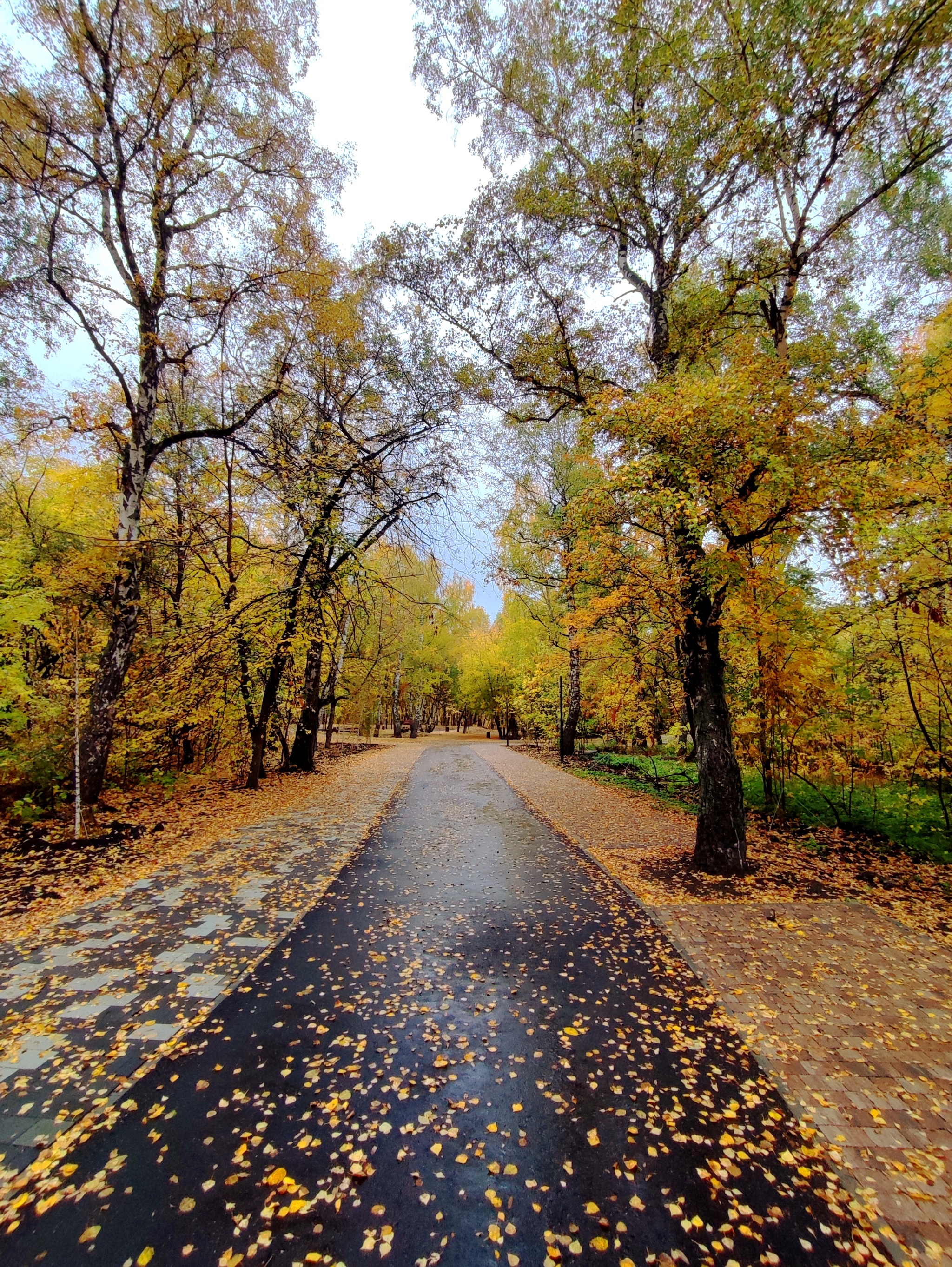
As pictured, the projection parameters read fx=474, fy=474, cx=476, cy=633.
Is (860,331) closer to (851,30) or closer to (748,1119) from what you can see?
(851,30)

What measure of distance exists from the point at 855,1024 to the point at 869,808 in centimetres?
513

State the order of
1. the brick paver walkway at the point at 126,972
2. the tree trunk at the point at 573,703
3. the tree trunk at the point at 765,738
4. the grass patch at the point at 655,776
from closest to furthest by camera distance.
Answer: the brick paver walkway at the point at 126,972, the tree trunk at the point at 765,738, the grass patch at the point at 655,776, the tree trunk at the point at 573,703

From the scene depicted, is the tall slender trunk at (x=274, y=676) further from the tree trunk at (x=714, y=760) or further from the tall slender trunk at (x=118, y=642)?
the tree trunk at (x=714, y=760)

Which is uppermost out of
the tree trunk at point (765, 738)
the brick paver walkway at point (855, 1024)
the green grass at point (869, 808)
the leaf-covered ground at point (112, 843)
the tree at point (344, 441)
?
the tree at point (344, 441)

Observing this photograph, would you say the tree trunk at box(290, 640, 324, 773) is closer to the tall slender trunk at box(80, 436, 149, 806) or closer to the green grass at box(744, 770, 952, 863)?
the tall slender trunk at box(80, 436, 149, 806)

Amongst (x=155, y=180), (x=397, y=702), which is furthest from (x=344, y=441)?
(x=397, y=702)

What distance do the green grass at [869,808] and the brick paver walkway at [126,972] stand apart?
680 cm

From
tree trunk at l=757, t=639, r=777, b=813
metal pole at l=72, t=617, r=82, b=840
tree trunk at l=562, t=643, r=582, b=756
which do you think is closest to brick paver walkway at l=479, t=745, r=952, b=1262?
tree trunk at l=757, t=639, r=777, b=813

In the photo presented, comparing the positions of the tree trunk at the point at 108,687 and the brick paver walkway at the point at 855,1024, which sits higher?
the tree trunk at the point at 108,687

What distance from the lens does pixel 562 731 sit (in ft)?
55.5

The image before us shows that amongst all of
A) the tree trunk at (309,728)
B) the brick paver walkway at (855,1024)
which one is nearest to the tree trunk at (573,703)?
the tree trunk at (309,728)

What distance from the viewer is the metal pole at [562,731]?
1656 centimetres

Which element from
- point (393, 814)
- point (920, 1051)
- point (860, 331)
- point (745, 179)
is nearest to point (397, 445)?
point (745, 179)

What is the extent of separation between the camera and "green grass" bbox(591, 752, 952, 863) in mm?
5828
